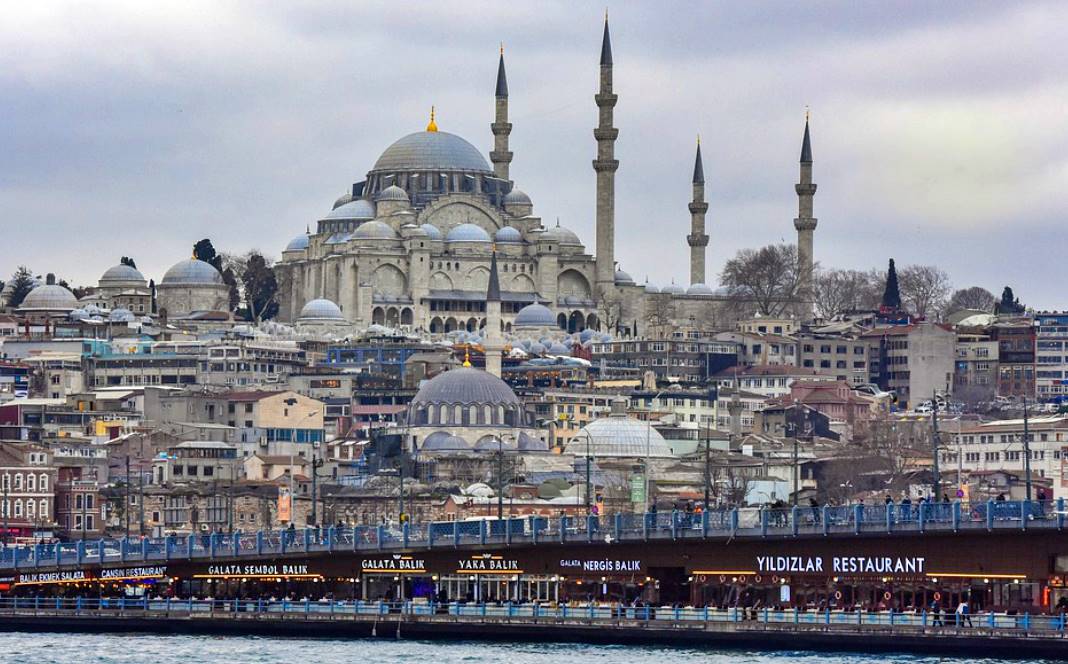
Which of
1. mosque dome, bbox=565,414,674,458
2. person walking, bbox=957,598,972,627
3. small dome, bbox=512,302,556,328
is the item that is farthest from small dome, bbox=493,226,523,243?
person walking, bbox=957,598,972,627

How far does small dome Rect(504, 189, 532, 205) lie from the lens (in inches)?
6572

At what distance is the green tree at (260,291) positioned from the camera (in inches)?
6718

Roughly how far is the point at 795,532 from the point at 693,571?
2582 mm

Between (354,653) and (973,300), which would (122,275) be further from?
(354,653)

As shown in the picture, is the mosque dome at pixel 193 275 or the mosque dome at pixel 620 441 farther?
the mosque dome at pixel 193 275

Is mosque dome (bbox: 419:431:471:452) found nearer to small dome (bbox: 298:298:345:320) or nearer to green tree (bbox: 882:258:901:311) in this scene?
small dome (bbox: 298:298:345:320)

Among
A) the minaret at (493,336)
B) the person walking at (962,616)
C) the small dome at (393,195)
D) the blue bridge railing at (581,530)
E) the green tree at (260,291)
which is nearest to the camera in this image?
the person walking at (962,616)

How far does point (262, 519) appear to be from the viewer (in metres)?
100

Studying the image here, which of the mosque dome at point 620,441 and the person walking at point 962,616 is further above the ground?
the mosque dome at point 620,441

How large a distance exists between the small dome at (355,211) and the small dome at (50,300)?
1404 cm

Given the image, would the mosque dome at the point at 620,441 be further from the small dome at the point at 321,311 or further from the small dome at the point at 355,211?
the small dome at the point at 355,211

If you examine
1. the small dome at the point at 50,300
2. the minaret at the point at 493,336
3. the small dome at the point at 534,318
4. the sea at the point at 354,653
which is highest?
the small dome at the point at 50,300

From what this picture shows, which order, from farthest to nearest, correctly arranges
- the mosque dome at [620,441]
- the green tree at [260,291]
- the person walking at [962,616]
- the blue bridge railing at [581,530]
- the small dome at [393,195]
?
the green tree at [260,291]
the small dome at [393,195]
the mosque dome at [620,441]
the blue bridge railing at [581,530]
the person walking at [962,616]

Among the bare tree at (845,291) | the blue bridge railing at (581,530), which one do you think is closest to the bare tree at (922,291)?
the bare tree at (845,291)
